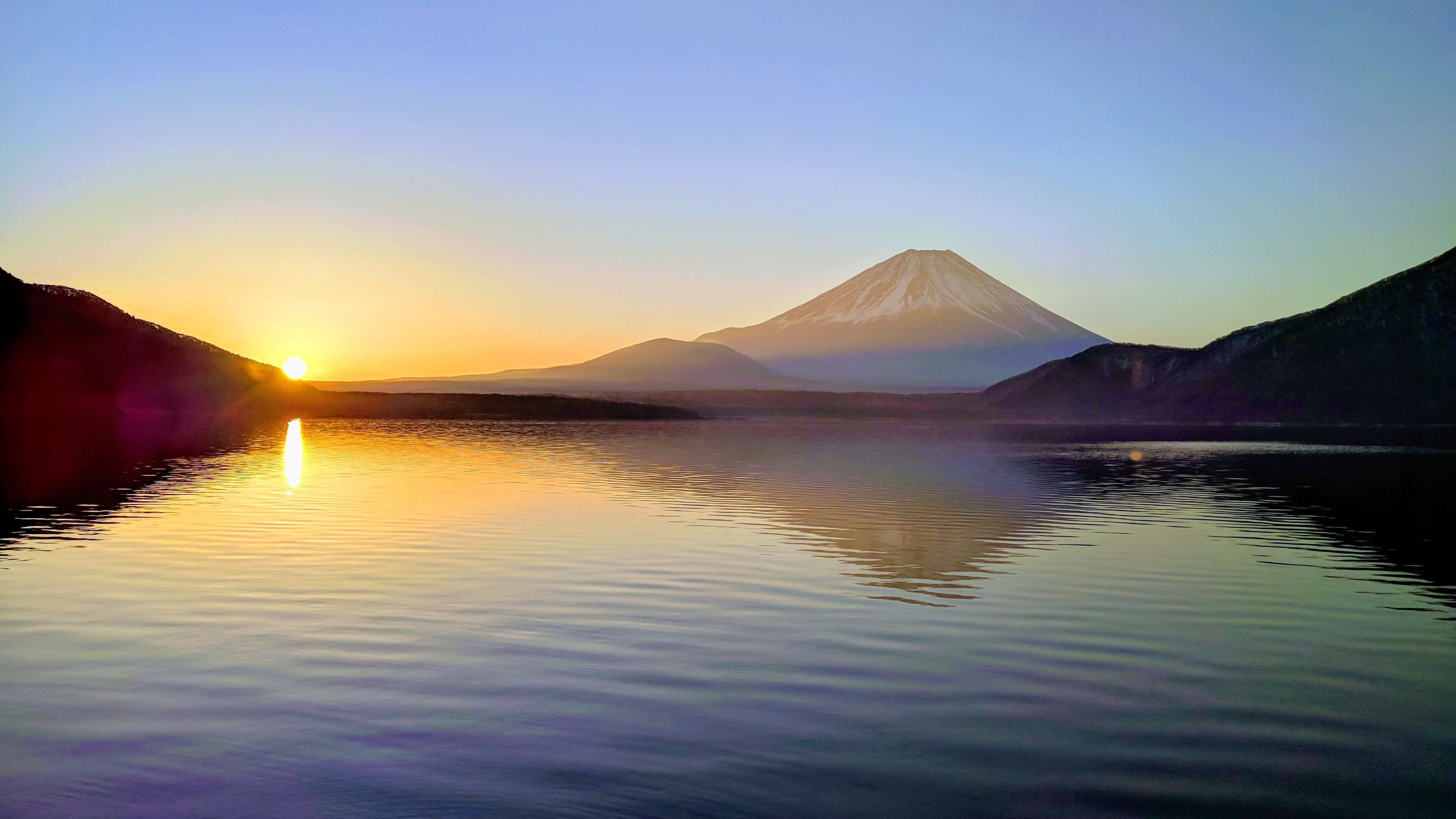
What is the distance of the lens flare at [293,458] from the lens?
40719 mm

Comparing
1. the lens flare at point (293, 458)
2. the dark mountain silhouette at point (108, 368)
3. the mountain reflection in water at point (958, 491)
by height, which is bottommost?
the mountain reflection in water at point (958, 491)

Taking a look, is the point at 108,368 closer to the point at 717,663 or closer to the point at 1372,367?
the point at 717,663

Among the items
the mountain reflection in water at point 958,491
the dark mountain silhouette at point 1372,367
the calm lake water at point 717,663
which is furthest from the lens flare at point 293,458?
the dark mountain silhouette at point 1372,367

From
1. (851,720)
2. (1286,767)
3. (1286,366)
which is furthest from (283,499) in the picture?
(1286,366)

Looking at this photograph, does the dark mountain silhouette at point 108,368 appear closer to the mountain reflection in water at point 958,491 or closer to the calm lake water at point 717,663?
the mountain reflection in water at point 958,491

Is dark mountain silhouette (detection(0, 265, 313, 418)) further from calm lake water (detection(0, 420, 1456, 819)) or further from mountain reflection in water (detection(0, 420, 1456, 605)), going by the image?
calm lake water (detection(0, 420, 1456, 819))

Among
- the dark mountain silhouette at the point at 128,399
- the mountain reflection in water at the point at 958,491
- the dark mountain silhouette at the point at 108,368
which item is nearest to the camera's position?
the mountain reflection in water at the point at 958,491

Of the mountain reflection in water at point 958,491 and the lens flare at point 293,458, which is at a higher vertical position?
the lens flare at point 293,458

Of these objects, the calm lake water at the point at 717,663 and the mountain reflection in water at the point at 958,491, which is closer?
the calm lake water at the point at 717,663

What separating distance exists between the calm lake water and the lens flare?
10331mm

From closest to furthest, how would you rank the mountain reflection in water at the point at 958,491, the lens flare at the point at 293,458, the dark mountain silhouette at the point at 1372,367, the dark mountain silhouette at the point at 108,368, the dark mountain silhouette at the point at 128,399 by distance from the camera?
the mountain reflection in water at the point at 958,491
the lens flare at the point at 293,458
the dark mountain silhouette at the point at 128,399
the dark mountain silhouette at the point at 108,368
the dark mountain silhouette at the point at 1372,367

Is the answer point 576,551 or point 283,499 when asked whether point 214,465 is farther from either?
point 576,551

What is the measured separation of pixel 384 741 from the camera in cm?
924

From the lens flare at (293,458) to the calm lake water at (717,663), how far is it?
1033 cm
